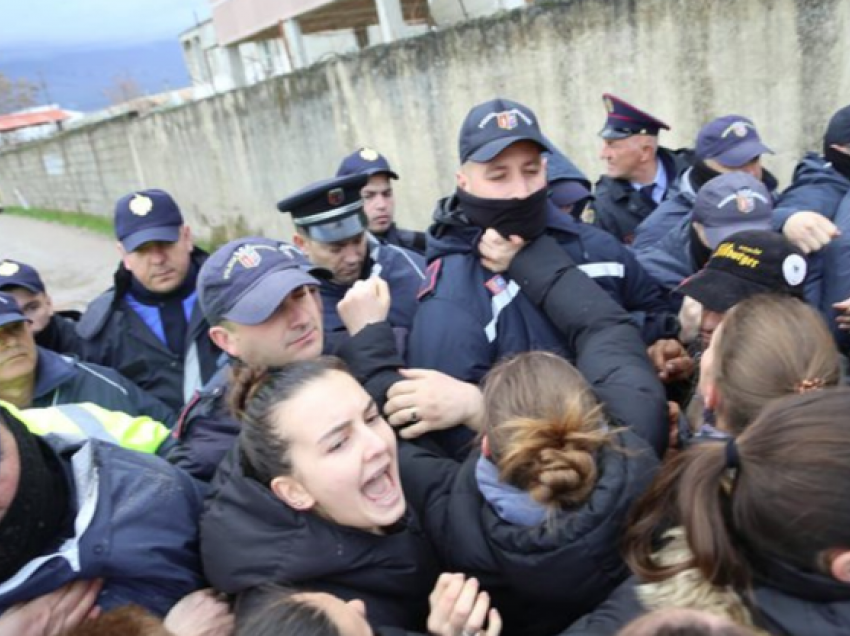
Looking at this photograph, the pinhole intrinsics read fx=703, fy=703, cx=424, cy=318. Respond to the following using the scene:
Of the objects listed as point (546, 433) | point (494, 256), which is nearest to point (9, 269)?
point (494, 256)

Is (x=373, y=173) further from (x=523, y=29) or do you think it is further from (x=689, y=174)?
(x=523, y=29)

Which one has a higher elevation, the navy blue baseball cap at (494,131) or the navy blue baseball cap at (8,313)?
the navy blue baseball cap at (494,131)

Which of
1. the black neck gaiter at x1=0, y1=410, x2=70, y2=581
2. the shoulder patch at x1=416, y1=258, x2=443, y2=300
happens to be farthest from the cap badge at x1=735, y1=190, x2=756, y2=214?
the black neck gaiter at x1=0, y1=410, x2=70, y2=581

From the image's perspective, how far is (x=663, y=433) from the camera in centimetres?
172

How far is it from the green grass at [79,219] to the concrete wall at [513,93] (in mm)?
1677

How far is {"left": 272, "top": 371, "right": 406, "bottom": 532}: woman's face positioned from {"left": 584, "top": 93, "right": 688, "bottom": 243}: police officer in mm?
2830

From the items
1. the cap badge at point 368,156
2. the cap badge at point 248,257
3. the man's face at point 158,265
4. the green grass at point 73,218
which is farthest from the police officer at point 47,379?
the green grass at point 73,218

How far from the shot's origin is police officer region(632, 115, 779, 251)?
3.31 m

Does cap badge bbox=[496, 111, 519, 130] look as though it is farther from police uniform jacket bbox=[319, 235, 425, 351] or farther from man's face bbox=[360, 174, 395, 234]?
man's face bbox=[360, 174, 395, 234]

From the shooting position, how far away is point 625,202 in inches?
164

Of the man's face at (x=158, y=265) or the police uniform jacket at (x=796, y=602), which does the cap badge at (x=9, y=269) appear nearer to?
the man's face at (x=158, y=265)

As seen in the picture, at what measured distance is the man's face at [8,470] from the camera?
142cm

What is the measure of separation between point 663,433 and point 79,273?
1233 centimetres

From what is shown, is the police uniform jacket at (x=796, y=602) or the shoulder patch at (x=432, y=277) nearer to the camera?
the police uniform jacket at (x=796, y=602)
